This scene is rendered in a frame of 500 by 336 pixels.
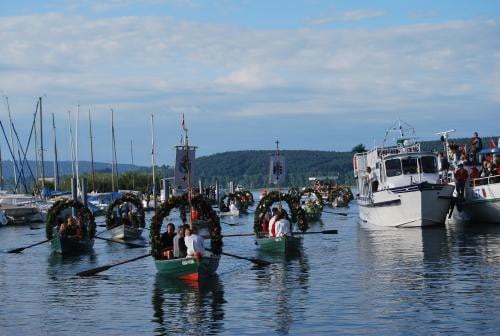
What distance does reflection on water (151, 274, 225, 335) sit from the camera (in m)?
23.1

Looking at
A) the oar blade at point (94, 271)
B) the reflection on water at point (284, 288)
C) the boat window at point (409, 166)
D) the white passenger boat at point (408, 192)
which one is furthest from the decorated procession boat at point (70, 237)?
the boat window at point (409, 166)

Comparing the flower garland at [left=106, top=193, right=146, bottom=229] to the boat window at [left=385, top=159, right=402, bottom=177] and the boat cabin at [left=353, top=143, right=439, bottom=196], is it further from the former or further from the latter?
the boat window at [left=385, top=159, right=402, bottom=177]

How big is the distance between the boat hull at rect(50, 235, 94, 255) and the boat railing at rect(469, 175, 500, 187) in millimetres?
22475

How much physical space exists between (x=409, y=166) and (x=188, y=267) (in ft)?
89.1

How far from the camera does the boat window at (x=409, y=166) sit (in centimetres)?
5459

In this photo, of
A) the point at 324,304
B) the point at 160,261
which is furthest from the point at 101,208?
the point at 324,304

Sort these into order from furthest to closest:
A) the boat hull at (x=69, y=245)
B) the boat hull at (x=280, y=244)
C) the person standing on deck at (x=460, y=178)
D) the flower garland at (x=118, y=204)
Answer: the flower garland at (x=118, y=204), the person standing on deck at (x=460, y=178), the boat hull at (x=69, y=245), the boat hull at (x=280, y=244)

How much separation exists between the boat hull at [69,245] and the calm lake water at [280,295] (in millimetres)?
802

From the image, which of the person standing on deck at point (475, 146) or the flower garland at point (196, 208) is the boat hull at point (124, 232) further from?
the person standing on deck at point (475, 146)

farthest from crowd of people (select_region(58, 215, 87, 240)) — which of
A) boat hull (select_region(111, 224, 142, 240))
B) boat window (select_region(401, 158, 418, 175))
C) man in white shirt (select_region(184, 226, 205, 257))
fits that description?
boat window (select_region(401, 158, 418, 175))

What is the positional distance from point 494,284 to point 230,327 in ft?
32.2

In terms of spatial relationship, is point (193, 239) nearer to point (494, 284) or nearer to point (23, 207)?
point (494, 284)

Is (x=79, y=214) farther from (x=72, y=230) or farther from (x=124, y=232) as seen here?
(x=124, y=232)

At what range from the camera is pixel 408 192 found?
50812 mm
